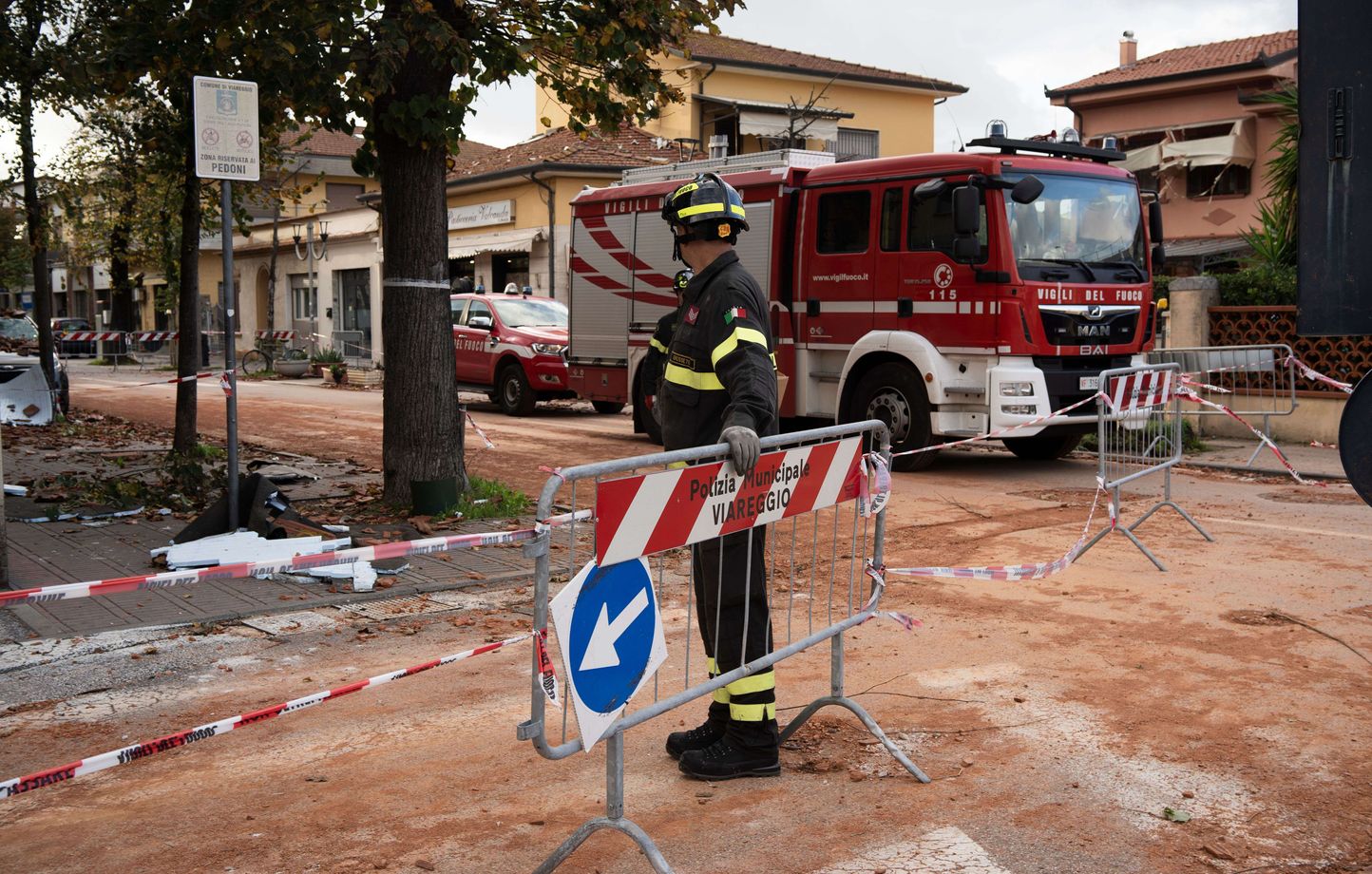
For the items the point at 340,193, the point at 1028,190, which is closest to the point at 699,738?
the point at 1028,190

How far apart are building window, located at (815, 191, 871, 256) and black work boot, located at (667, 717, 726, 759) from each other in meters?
9.13

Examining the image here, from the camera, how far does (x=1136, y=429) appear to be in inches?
378

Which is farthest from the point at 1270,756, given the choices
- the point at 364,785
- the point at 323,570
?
the point at 323,570

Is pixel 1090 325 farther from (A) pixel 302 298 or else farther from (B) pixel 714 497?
→ (A) pixel 302 298

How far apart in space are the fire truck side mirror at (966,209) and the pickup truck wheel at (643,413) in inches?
181

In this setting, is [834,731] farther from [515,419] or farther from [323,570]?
[515,419]

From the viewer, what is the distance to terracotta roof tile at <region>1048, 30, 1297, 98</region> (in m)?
29.3

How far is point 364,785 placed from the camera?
174 inches

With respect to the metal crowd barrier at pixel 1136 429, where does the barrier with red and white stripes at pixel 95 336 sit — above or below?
above

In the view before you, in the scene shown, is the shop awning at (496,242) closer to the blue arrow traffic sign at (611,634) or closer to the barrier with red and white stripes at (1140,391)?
the barrier with red and white stripes at (1140,391)

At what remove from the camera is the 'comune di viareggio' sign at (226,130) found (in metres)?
8.37

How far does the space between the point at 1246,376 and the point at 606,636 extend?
13536mm

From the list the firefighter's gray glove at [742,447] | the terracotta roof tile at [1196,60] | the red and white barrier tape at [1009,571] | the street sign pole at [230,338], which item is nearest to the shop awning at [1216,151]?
the terracotta roof tile at [1196,60]

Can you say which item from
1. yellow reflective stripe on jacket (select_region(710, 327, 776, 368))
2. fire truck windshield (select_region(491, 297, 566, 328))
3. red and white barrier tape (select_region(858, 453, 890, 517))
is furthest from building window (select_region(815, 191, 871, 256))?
yellow reflective stripe on jacket (select_region(710, 327, 776, 368))
